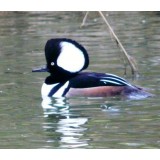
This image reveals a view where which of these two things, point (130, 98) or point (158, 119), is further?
point (130, 98)

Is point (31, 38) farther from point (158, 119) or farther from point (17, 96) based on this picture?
point (158, 119)

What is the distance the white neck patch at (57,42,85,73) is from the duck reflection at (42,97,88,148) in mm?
540

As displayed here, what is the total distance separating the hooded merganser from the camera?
37.8 ft

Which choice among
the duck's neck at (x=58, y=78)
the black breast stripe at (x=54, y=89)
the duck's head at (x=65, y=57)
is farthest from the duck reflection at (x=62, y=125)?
the duck's head at (x=65, y=57)

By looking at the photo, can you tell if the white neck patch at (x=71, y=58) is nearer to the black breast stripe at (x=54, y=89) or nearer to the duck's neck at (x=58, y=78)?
the duck's neck at (x=58, y=78)

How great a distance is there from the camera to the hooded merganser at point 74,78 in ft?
37.8

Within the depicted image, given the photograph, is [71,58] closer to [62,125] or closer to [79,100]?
[79,100]

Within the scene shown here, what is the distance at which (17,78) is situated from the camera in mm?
12820

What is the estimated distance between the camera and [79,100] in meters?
11.4

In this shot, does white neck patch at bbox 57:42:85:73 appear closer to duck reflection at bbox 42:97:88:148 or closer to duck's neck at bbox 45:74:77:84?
duck's neck at bbox 45:74:77:84

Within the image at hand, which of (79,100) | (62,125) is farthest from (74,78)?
(62,125)

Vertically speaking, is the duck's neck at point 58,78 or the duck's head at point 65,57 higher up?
the duck's head at point 65,57

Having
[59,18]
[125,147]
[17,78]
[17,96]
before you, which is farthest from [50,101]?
[59,18]

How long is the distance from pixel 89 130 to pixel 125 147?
94cm
